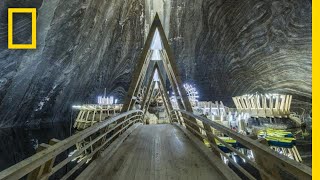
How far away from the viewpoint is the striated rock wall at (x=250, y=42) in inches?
765

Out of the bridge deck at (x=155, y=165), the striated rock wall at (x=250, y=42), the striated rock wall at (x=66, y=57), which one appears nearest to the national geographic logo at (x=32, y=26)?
the striated rock wall at (x=66, y=57)

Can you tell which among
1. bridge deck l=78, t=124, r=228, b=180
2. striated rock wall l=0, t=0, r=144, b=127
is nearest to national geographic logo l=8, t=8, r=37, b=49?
striated rock wall l=0, t=0, r=144, b=127

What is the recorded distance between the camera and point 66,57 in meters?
23.1

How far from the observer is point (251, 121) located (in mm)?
23312

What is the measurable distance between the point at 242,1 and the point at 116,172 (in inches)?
901

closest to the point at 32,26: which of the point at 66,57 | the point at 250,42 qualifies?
the point at 66,57

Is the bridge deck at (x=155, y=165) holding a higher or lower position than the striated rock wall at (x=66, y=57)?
lower

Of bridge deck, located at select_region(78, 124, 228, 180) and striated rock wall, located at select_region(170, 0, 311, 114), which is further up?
striated rock wall, located at select_region(170, 0, 311, 114)

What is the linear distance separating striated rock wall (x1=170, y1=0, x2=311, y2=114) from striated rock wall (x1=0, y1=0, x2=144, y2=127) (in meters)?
6.89

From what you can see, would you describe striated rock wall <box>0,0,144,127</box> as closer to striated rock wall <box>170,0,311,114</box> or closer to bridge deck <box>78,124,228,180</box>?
striated rock wall <box>170,0,311,114</box>

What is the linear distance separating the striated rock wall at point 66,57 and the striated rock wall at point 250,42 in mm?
6886

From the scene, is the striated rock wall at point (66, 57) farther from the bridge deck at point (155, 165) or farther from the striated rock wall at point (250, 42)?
the bridge deck at point (155, 165)

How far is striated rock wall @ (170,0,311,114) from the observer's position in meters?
19.4

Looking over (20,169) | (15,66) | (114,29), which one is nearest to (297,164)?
(20,169)
